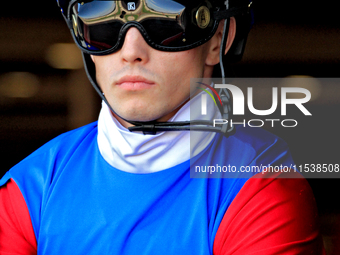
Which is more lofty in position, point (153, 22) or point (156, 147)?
point (153, 22)

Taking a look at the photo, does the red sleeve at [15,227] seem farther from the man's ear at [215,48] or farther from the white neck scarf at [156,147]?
the man's ear at [215,48]

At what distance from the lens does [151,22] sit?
874mm

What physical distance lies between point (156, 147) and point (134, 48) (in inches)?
9.7

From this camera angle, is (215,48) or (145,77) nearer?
(145,77)

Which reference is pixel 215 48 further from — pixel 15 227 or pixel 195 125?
pixel 15 227

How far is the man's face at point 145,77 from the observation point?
0.88 m

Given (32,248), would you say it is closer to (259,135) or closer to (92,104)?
(259,135)

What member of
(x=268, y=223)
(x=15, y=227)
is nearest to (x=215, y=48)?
(x=268, y=223)

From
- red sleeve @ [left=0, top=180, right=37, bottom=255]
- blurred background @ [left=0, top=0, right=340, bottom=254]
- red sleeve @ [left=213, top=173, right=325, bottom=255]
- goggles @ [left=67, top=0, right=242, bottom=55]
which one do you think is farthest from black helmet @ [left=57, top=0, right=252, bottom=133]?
blurred background @ [left=0, top=0, right=340, bottom=254]

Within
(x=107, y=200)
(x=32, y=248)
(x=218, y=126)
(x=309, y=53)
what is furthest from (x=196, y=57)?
(x=309, y=53)

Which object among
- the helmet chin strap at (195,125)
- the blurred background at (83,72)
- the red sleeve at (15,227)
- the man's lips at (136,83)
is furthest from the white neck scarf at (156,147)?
the blurred background at (83,72)

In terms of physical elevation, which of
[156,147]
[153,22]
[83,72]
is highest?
[153,22]

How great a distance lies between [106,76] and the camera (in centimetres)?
93

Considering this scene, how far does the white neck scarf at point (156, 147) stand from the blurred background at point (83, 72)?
5.63 ft
